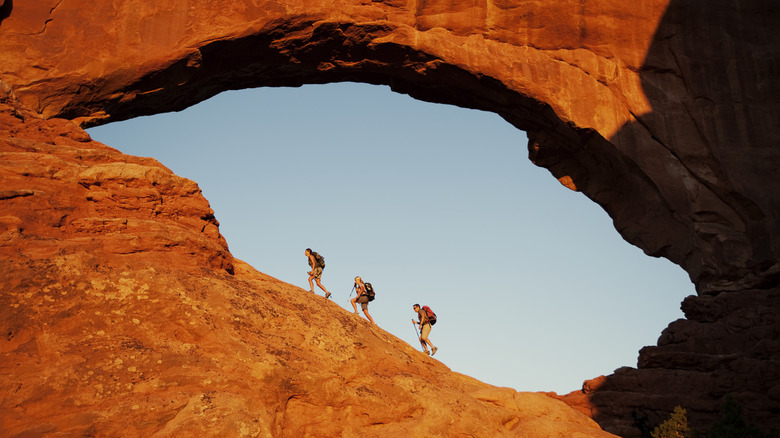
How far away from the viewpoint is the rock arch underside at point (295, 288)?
1098 cm

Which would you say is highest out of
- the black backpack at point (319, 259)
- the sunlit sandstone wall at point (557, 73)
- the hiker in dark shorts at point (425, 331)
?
the sunlit sandstone wall at point (557, 73)

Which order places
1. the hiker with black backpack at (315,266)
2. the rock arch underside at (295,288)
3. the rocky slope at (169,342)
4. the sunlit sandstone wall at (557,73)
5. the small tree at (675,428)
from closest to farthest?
1. the rocky slope at (169,342)
2. the rock arch underside at (295,288)
3. the small tree at (675,428)
4. the hiker with black backpack at (315,266)
5. the sunlit sandstone wall at (557,73)

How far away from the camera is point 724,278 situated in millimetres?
23922

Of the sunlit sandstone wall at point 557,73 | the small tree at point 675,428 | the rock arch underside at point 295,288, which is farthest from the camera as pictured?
the sunlit sandstone wall at point 557,73

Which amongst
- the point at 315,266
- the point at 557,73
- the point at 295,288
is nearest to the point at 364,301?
the point at 315,266

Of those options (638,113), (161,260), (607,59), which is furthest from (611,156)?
(161,260)

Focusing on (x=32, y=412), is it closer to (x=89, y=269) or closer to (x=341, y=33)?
(x=89, y=269)

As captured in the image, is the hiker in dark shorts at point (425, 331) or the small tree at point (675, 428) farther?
the hiker in dark shorts at point (425, 331)

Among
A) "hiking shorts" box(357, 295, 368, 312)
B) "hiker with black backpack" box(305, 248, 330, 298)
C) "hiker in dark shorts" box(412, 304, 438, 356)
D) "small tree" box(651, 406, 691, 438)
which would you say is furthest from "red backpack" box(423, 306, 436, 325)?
"small tree" box(651, 406, 691, 438)

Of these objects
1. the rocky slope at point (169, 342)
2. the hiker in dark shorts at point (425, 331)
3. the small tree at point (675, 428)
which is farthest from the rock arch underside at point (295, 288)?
the hiker in dark shorts at point (425, 331)

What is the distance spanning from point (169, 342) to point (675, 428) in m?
14.4

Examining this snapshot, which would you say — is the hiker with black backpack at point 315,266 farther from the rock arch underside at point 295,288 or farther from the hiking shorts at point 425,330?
the rock arch underside at point 295,288

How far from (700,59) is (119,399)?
2362 cm

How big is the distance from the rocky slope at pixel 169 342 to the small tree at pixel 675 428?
251 inches
